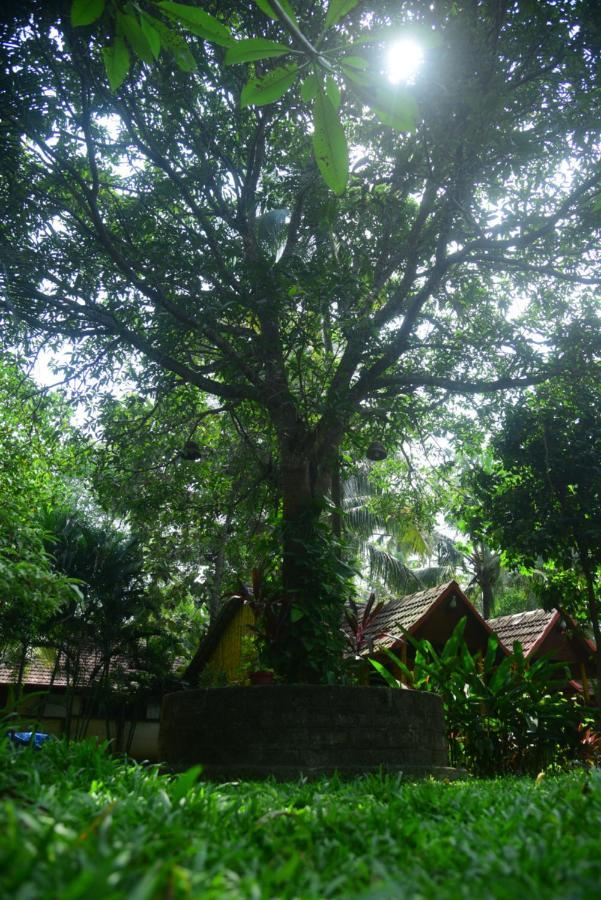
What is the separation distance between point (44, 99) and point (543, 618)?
1238cm

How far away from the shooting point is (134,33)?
179cm

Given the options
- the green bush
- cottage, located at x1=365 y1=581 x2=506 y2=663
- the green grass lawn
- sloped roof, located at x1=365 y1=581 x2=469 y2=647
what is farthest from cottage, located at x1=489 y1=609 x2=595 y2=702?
the green grass lawn

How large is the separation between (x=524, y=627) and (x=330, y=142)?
Answer: 1401 centimetres

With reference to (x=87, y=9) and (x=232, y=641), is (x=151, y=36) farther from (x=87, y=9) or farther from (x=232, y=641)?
(x=232, y=641)

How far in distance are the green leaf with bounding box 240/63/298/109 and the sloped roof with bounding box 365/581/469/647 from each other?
1052cm

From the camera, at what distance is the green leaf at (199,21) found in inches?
62.0

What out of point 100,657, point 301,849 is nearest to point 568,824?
point 301,849

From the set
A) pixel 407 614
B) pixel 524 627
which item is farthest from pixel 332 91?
pixel 524 627

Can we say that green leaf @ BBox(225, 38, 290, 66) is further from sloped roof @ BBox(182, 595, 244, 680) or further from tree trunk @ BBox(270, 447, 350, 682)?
sloped roof @ BBox(182, 595, 244, 680)

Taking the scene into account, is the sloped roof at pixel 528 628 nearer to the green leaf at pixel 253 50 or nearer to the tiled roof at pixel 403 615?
the tiled roof at pixel 403 615

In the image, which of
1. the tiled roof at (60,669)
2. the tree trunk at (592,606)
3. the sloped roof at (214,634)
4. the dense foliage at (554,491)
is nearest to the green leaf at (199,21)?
the dense foliage at (554,491)

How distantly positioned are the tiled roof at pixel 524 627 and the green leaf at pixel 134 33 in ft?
41.8

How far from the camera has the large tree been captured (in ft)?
20.4

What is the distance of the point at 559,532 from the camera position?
24.2 feet
